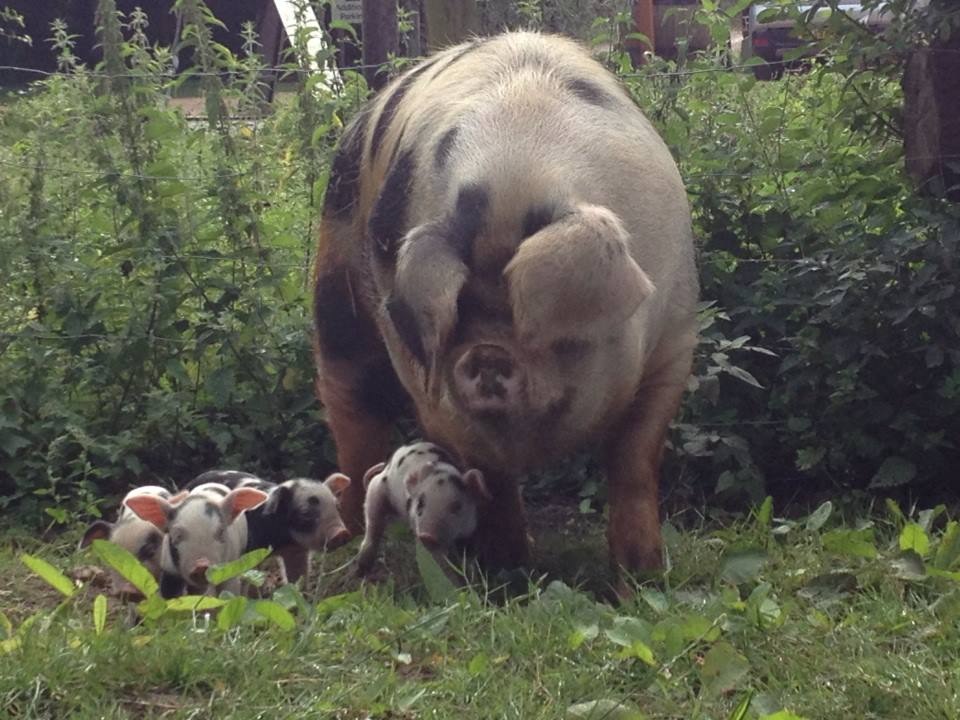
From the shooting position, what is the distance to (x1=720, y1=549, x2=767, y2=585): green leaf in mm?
4465

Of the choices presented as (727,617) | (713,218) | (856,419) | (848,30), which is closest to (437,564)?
(727,617)

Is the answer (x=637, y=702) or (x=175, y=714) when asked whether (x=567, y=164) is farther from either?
(x=175, y=714)

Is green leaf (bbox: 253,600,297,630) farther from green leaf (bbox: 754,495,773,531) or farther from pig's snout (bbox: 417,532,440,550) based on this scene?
green leaf (bbox: 754,495,773,531)

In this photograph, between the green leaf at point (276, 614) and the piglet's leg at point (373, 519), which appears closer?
the green leaf at point (276, 614)

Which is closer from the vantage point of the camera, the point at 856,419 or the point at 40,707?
the point at 40,707

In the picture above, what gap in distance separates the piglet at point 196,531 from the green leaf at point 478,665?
107cm

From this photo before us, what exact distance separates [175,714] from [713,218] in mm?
3699

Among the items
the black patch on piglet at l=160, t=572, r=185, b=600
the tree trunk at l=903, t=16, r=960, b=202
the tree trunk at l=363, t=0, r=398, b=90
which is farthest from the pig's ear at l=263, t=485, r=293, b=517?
the tree trunk at l=363, t=0, r=398, b=90

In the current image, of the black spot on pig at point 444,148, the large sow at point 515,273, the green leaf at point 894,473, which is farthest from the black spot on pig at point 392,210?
the green leaf at point 894,473

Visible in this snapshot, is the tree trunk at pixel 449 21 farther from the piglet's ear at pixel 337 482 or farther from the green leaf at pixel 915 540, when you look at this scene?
the green leaf at pixel 915 540

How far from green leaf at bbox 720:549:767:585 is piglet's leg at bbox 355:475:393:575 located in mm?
1215

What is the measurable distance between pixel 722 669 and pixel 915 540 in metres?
1.10

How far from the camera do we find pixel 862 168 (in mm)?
6105

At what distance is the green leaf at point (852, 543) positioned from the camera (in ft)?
14.4
